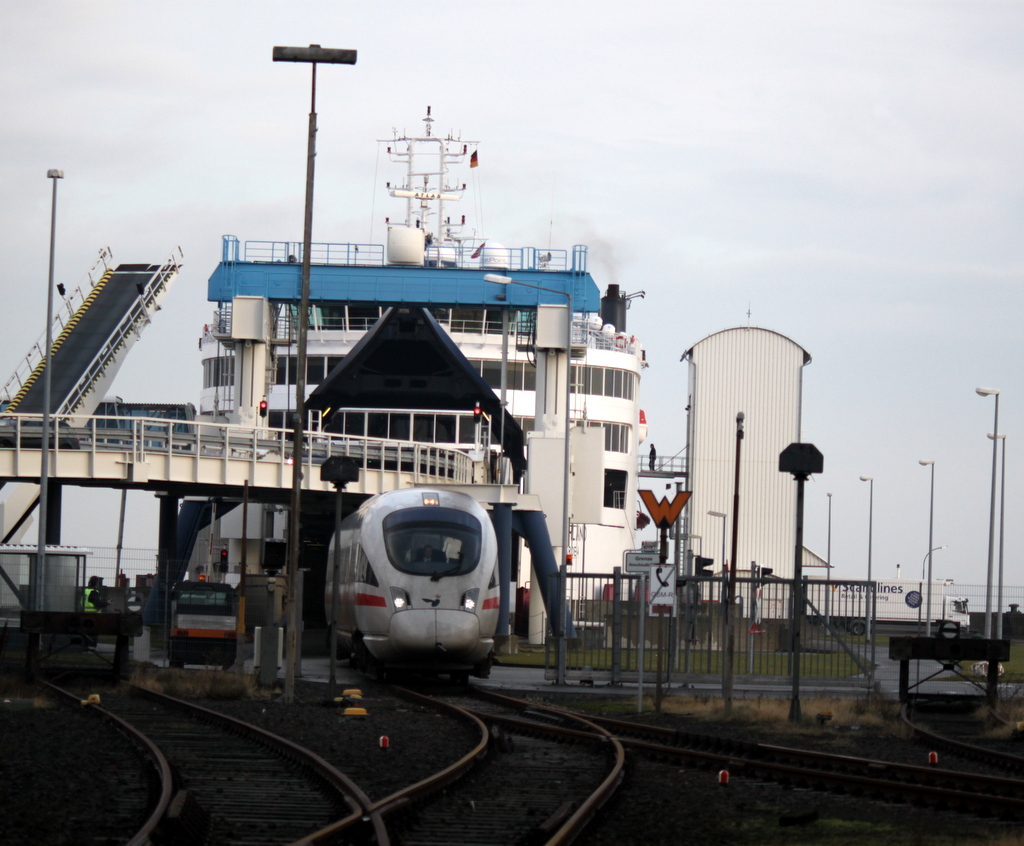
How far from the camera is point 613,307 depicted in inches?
3701

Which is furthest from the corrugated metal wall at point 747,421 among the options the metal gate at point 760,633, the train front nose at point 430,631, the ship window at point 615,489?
the train front nose at point 430,631

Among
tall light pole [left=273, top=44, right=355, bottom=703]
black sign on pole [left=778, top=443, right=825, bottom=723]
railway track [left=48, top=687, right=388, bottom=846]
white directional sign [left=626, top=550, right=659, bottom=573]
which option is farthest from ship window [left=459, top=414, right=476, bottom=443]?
railway track [left=48, top=687, right=388, bottom=846]

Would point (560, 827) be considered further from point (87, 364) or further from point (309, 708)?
point (87, 364)

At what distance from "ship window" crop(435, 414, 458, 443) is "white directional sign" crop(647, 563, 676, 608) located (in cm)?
4440

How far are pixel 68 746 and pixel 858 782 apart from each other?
25.4 feet

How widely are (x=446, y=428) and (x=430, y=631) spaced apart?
4049cm

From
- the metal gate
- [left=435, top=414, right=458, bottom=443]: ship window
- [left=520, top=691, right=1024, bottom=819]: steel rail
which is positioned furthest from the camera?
[left=435, top=414, right=458, bottom=443]: ship window

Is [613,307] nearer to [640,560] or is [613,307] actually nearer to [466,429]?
[466,429]

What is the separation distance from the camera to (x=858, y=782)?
1342cm

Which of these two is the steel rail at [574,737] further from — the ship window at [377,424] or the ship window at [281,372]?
the ship window at [281,372]

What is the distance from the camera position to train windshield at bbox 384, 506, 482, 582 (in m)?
27.5

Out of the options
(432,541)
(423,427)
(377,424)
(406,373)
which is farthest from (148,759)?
(423,427)

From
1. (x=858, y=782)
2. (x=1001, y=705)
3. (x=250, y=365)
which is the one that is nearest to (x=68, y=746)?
(x=858, y=782)

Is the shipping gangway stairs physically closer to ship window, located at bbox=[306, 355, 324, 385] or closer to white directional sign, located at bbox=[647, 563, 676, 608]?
ship window, located at bbox=[306, 355, 324, 385]
